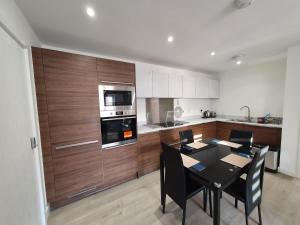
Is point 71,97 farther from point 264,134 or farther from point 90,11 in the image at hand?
point 264,134

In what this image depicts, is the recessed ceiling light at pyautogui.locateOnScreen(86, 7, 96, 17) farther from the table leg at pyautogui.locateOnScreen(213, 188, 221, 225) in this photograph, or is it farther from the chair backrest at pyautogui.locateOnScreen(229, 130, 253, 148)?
the chair backrest at pyautogui.locateOnScreen(229, 130, 253, 148)

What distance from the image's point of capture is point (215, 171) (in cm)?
138

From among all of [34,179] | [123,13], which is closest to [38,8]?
[123,13]

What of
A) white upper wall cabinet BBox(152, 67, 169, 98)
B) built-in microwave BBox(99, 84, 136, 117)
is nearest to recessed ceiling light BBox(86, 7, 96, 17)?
built-in microwave BBox(99, 84, 136, 117)

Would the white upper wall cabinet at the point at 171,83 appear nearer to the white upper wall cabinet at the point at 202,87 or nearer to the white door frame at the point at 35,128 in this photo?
the white upper wall cabinet at the point at 202,87

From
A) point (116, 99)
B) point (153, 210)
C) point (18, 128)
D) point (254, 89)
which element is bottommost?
point (153, 210)

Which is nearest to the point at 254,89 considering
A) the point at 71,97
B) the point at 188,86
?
the point at 188,86

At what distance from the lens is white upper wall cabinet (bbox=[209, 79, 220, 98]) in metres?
4.19

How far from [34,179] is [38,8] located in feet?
5.80

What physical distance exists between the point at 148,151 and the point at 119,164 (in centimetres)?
63

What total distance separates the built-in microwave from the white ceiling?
0.70m

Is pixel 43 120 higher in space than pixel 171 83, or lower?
lower

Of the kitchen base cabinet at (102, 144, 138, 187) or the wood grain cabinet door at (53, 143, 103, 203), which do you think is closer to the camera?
the wood grain cabinet door at (53, 143, 103, 203)

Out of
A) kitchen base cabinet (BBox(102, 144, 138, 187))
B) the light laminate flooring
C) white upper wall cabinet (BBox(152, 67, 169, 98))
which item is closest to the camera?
A: the light laminate flooring
